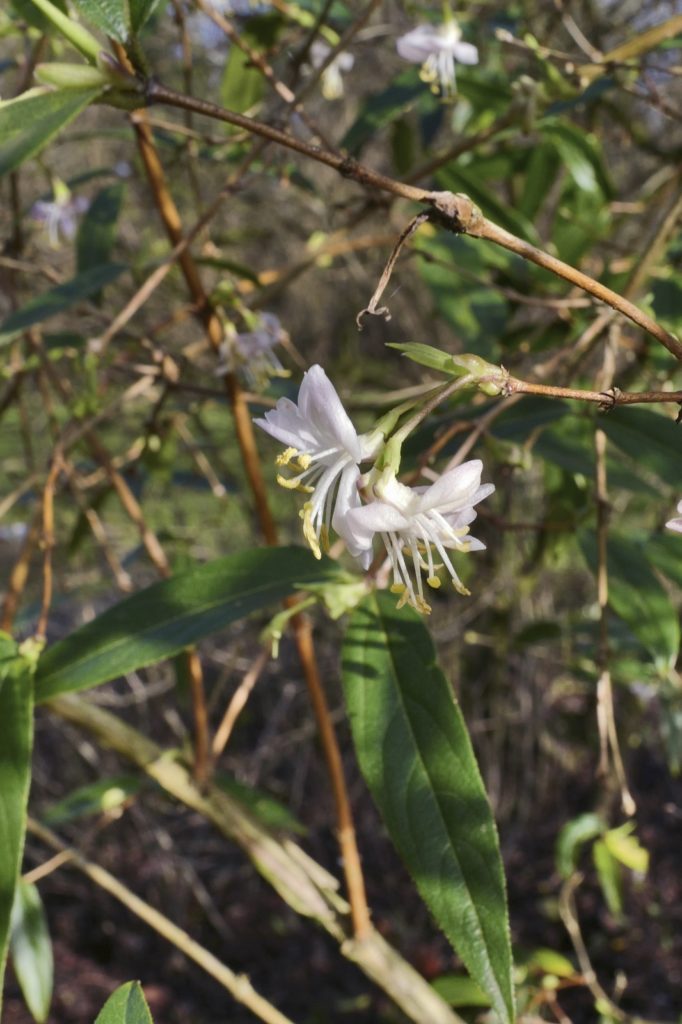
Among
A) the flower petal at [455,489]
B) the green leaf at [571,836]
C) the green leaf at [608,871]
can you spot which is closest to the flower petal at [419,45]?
the flower petal at [455,489]

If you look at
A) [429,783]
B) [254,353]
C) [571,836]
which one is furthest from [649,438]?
[571,836]

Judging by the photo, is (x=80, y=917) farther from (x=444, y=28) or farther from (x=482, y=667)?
(x=444, y=28)

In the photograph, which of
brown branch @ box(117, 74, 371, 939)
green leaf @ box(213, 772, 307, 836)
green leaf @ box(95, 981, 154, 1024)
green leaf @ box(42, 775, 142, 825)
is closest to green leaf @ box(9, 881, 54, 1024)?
green leaf @ box(42, 775, 142, 825)

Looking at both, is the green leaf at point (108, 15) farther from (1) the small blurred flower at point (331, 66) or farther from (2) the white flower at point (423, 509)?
(1) the small blurred flower at point (331, 66)

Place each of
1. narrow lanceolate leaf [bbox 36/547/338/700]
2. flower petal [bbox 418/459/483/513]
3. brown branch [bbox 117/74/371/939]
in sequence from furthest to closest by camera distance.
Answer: brown branch [bbox 117/74/371/939]
narrow lanceolate leaf [bbox 36/547/338/700]
flower petal [bbox 418/459/483/513]

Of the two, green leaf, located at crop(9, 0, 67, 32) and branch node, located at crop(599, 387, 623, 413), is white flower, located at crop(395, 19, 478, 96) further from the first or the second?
branch node, located at crop(599, 387, 623, 413)

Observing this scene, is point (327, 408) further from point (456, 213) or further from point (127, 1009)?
point (127, 1009)

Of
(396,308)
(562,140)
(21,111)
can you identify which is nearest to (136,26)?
(21,111)
